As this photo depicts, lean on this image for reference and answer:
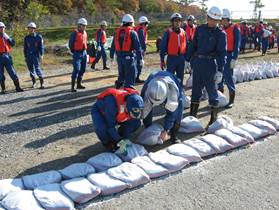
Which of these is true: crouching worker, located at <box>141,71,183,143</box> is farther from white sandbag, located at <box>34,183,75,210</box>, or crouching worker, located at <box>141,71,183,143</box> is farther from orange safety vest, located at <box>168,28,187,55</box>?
orange safety vest, located at <box>168,28,187,55</box>

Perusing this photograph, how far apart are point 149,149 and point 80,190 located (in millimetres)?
1735

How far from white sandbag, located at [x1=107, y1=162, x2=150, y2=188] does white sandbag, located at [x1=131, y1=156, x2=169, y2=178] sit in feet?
0.33

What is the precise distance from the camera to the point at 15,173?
17.3 feet

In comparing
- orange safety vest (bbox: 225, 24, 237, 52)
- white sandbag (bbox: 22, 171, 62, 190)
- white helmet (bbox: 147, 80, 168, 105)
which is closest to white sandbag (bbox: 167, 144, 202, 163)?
white helmet (bbox: 147, 80, 168, 105)

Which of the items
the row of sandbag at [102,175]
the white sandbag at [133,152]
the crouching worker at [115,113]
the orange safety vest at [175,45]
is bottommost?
the row of sandbag at [102,175]

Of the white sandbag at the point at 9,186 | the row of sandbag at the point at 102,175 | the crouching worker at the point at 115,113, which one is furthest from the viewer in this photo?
the crouching worker at the point at 115,113

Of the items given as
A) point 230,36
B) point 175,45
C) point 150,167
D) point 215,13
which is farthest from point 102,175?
point 230,36

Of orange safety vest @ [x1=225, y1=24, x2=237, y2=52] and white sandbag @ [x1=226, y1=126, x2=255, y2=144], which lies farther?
orange safety vest @ [x1=225, y1=24, x2=237, y2=52]

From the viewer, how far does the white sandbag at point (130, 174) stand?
15.9 ft

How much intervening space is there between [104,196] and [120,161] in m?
0.70

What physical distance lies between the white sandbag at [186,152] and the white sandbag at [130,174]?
2.38 feet

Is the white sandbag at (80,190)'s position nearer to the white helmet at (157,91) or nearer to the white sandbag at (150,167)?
the white sandbag at (150,167)

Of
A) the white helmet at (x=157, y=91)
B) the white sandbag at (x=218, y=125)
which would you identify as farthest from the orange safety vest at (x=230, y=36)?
the white helmet at (x=157, y=91)

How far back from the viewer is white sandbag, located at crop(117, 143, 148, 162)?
17.7 feet
